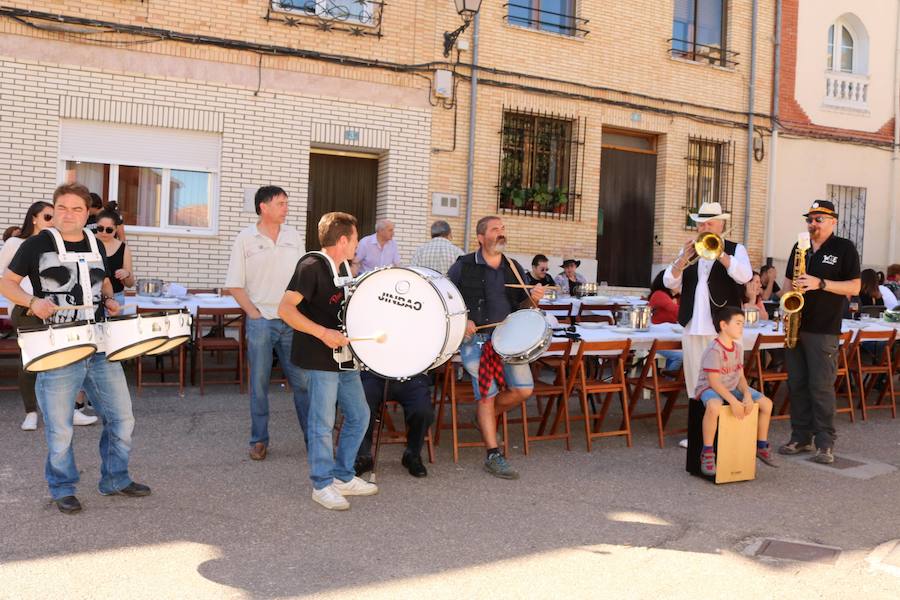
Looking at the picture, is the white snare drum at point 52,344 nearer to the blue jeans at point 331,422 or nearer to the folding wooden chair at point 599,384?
the blue jeans at point 331,422

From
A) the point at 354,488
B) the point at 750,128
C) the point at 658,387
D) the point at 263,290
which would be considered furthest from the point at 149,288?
the point at 750,128

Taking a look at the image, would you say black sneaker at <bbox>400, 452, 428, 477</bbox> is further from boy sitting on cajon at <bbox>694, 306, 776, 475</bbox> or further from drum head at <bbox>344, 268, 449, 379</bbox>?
boy sitting on cajon at <bbox>694, 306, 776, 475</bbox>

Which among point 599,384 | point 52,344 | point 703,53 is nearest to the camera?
point 52,344

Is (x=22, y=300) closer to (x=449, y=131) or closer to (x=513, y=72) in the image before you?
(x=449, y=131)

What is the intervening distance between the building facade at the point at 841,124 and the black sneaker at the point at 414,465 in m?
12.0

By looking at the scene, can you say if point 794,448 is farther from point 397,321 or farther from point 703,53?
point 703,53

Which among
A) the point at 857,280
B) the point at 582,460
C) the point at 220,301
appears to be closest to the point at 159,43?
the point at 220,301

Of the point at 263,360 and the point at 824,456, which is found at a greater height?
the point at 263,360

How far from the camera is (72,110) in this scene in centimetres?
1126

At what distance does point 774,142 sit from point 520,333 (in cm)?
1205

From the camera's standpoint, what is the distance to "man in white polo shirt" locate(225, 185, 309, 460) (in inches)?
236

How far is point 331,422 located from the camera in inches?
200

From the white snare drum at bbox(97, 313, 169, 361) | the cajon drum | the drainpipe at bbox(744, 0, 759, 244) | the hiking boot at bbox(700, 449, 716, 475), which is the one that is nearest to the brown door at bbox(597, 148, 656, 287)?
the drainpipe at bbox(744, 0, 759, 244)

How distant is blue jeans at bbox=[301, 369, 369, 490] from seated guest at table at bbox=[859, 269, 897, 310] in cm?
807
